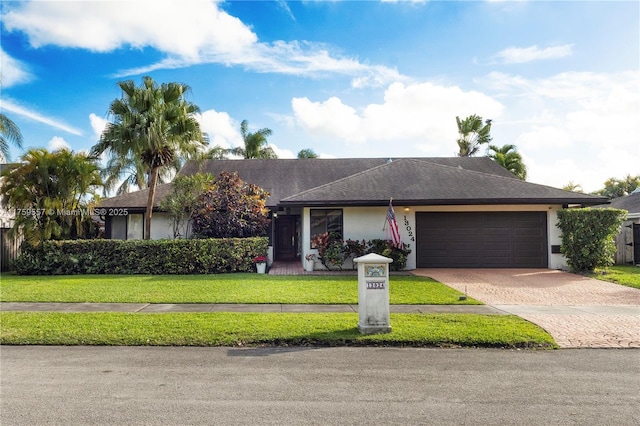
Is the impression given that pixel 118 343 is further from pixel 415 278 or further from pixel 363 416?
pixel 415 278

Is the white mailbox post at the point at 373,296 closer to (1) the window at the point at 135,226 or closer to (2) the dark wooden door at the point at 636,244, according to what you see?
(1) the window at the point at 135,226

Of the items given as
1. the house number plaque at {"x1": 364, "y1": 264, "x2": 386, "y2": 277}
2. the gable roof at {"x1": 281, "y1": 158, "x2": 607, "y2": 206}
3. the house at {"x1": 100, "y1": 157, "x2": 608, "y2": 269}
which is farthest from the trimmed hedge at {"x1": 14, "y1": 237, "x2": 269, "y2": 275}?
the house number plaque at {"x1": 364, "y1": 264, "x2": 386, "y2": 277}

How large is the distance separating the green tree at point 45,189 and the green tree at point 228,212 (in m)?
4.75

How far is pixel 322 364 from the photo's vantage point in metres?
5.29

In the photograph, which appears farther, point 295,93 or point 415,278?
point 295,93

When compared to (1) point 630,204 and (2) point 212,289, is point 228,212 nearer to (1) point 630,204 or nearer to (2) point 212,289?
(2) point 212,289

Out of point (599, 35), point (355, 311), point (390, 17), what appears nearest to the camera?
point (355, 311)

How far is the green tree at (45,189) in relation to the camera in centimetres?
1457

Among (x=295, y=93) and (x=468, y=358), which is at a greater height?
(x=295, y=93)

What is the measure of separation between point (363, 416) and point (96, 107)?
1799cm

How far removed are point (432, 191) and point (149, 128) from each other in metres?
11.3

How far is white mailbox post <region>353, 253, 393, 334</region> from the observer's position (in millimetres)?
6684

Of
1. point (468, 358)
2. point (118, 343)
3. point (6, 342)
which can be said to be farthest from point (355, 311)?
point (6, 342)

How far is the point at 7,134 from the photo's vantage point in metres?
13.3
